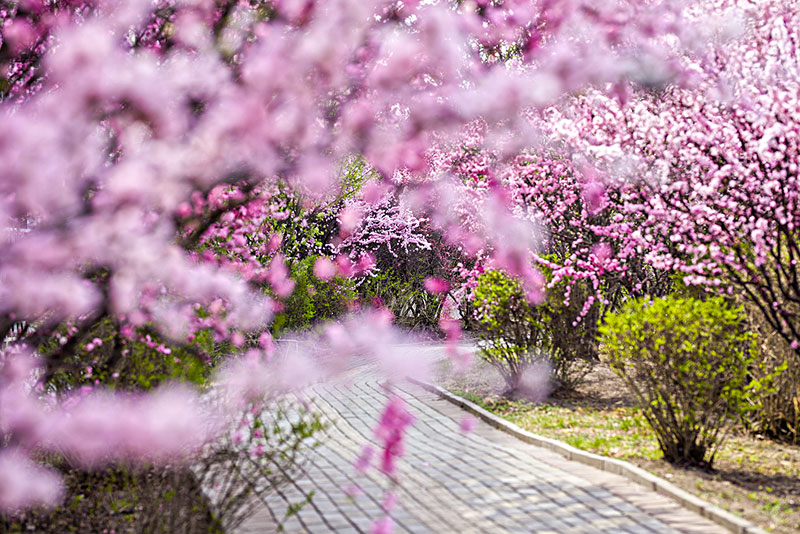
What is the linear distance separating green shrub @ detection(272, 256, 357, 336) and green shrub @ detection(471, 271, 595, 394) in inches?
206

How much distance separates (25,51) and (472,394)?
7.35 meters

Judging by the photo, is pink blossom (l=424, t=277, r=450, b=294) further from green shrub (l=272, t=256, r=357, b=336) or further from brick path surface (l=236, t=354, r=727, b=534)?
brick path surface (l=236, t=354, r=727, b=534)

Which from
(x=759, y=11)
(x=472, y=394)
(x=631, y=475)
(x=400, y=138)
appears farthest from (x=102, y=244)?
(x=472, y=394)

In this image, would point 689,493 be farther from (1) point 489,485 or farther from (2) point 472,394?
(2) point 472,394

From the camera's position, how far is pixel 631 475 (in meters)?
7.08

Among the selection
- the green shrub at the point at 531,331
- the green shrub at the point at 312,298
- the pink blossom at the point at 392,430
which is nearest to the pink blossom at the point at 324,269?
the green shrub at the point at 312,298

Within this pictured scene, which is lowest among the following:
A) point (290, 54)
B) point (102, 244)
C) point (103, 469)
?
point (103, 469)

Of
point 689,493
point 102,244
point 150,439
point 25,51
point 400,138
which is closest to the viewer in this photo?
Answer: point 102,244

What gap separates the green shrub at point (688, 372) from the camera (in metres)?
7.35

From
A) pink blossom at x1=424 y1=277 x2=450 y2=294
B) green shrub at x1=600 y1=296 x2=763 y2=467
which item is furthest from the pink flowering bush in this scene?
pink blossom at x1=424 y1=277 x2=450 y2=294

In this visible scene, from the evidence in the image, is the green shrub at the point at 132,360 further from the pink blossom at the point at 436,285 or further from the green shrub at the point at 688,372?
the pink blossom at the point at 436,285

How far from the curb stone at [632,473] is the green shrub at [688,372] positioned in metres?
0.53

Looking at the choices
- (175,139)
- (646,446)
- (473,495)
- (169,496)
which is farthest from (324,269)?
(175,139)

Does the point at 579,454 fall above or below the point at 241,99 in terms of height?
below
